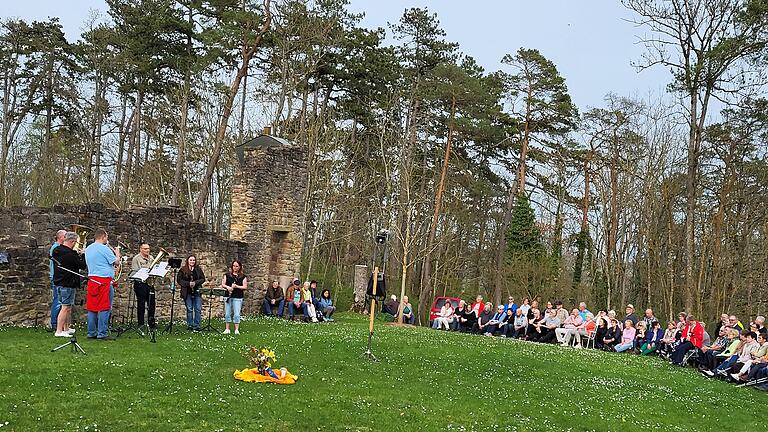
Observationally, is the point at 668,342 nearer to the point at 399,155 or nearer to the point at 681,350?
the point at 681,350

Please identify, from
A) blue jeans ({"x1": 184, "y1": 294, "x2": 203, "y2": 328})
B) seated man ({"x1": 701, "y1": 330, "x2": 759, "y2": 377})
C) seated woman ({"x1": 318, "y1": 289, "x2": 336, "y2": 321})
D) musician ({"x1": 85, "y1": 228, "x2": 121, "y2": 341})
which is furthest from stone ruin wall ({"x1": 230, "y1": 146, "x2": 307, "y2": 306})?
seated man ({"x1": 701, "y1": 330, "x2": 759, "y2": 377})

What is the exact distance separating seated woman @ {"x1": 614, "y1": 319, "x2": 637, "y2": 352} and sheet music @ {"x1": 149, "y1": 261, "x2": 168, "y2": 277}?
12.1m

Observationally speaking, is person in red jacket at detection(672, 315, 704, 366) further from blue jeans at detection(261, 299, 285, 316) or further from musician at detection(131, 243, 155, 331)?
musician at detection(131, 243, 155, 331)

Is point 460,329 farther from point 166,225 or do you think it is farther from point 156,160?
point 156,160

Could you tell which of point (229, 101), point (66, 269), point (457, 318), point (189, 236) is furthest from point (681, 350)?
point (229, 101)

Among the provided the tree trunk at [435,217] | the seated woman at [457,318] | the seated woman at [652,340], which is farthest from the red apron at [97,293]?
the tree trunk at [435,217]

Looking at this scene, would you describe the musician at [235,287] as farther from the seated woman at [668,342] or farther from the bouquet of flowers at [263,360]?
the seated woman at [668,342]

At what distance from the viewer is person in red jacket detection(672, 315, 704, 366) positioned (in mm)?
16953

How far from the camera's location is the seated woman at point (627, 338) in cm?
1911

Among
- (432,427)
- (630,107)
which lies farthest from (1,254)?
(630,107)

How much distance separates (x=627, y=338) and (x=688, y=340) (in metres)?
2.16

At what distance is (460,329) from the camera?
21781mm

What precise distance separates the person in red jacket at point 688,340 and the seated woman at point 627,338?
5.18 ft

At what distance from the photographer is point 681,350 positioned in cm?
1702
